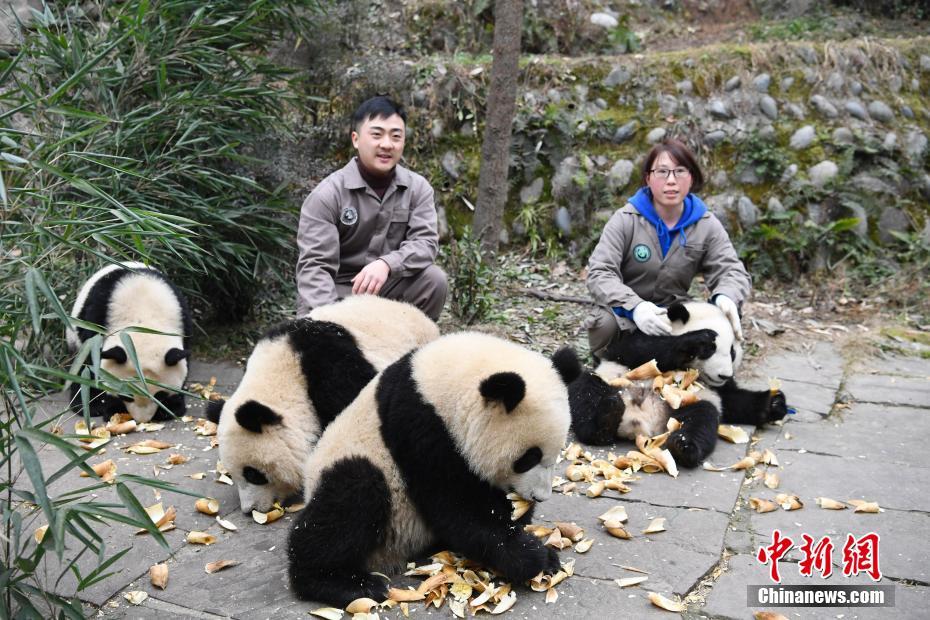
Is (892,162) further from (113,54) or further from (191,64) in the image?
(113,54)

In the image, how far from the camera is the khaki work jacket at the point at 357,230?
15.0 feet

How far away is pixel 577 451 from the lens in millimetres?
3938

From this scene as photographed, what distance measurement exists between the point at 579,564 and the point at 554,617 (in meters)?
0.37

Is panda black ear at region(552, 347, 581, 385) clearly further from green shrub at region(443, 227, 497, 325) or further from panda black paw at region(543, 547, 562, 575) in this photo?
green shrub at region(443, 227, 497, 325)

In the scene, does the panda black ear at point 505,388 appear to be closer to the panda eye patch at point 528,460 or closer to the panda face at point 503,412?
the panda face at point 503,412

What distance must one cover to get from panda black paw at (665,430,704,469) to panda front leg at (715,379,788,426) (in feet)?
1.80

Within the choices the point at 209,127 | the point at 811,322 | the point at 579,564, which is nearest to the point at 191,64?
the point at 209,127

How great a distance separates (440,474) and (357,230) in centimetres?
241

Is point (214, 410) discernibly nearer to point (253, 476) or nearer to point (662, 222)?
point (253, 476)

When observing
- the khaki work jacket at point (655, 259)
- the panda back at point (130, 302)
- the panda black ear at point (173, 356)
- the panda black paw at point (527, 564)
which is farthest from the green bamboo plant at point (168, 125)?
the panda black paw at point (527, 564)

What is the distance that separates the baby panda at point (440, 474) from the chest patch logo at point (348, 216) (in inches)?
82.0

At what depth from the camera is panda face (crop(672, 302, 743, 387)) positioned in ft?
13.7

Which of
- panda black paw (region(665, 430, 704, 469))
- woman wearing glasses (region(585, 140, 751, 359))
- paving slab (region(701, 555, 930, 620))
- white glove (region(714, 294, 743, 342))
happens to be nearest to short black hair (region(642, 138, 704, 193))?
woman wearing glasses (region(585, 140, 751, 359))

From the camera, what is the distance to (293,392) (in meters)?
3.42
